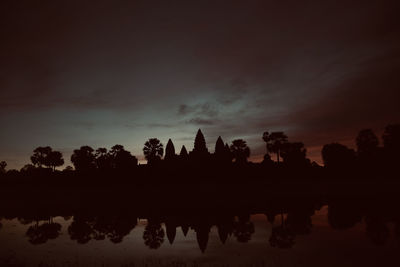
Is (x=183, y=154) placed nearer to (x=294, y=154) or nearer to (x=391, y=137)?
(x=294, y=154)

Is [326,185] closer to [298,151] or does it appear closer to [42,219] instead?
[298,151]

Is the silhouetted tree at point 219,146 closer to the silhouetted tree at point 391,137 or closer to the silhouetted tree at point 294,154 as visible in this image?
the silhouetted tree at point 294,154

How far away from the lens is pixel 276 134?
346 ft

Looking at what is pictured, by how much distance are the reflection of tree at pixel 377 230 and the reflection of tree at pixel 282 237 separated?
6164mm

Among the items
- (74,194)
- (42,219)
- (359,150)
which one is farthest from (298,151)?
(42,219)

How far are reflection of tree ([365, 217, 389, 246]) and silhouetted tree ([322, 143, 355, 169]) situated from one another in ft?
167

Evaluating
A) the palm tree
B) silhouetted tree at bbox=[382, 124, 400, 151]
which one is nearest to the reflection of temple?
silhouetted tree at bbox=[382, 124, 400, 151]

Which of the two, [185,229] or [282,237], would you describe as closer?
[282,237]

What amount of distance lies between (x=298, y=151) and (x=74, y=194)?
2730 inches

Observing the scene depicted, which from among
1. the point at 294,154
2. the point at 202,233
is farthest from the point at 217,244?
the point at 294,154

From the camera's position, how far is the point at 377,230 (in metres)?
25.8

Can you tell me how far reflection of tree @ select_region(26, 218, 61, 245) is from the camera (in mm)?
29330

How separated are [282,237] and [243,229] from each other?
4.98 m

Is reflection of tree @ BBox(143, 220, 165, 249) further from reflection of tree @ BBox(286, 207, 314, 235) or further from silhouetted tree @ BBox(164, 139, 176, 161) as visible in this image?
silhouetted tree @ BBox(164, 139, 176, 161)
